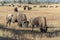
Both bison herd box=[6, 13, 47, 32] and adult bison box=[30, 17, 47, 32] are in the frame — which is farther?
bison herd box=[6, 13, 47, 32]

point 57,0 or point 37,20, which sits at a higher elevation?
point 37,20

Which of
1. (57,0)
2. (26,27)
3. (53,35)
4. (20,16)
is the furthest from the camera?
(57,0)

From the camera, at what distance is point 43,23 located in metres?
23.9

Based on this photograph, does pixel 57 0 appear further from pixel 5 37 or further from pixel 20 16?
pixel 5 37

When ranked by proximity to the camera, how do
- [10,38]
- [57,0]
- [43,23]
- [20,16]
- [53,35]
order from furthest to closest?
[57,0], [20,16], [43,23], [53,35], [10,38]

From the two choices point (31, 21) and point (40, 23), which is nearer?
point (40, 23)

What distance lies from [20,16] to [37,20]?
3.66 meters

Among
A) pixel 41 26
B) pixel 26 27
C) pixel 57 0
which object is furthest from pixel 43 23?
pixel 57 0

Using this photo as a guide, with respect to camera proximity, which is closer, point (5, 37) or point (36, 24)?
point (5, 37)

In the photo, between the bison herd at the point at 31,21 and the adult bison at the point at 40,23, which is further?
the bison herd at the point at 31,21

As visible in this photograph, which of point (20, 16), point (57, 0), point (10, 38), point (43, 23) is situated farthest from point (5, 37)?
point (57, 0)

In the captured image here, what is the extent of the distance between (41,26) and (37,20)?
76cm

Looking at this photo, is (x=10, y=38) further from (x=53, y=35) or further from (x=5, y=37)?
(x=53, y=35)

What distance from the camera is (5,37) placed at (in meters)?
19.3
